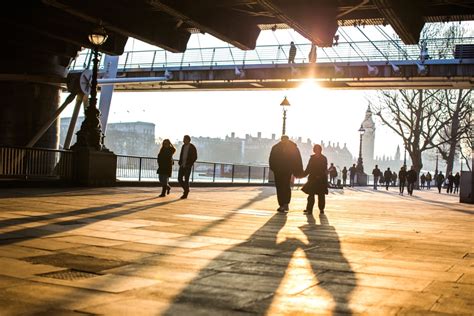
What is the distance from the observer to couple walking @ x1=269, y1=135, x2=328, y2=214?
13250 millimetres

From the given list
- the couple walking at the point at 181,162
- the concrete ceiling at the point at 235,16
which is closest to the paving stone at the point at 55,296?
the concrete ceiling at the point at 235,16

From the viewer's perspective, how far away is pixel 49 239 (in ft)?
23.1

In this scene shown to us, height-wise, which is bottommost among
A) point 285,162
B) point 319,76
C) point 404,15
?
point 285,162

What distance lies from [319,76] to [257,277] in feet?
134

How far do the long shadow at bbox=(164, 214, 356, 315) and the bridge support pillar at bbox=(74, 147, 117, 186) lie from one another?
12.4 m

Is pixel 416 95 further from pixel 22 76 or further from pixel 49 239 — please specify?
pixel 49 239

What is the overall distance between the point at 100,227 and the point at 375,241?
3964 mm

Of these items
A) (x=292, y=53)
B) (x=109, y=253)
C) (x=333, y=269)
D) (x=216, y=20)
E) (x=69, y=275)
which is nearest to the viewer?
(x=69, y=275)

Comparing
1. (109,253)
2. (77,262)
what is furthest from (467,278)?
(77,262)

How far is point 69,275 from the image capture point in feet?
16.5

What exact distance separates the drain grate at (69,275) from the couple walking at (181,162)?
11553mm

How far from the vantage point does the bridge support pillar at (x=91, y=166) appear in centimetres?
1950

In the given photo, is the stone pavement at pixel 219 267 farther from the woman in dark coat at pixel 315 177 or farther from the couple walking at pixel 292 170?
the woman in dark coat at pixel 315 177

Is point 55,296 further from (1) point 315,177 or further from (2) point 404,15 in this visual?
(2) point 404,15
